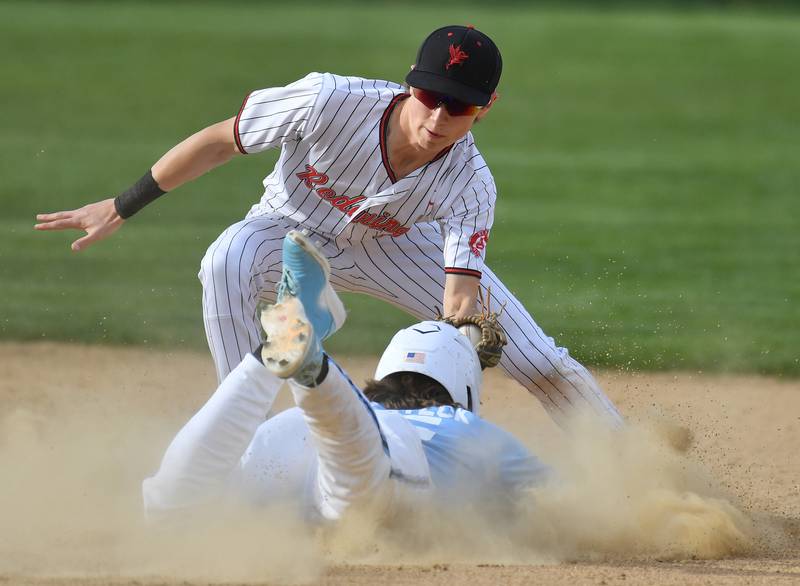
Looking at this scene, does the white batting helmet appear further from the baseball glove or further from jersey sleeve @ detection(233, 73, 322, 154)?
jersey sleeve @ detection(233, 73, 322, 154)

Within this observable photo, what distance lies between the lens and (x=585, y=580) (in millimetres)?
3701

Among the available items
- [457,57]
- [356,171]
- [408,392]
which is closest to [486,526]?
[408,392]

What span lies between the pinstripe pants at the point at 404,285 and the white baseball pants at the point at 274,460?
1061mm

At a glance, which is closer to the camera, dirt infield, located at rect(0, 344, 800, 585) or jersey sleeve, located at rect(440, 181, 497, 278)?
dirt infield, located at rect(0, 344, 800, 585)

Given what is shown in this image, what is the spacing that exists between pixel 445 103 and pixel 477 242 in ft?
2.12

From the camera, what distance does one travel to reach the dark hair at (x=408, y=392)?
426 cm

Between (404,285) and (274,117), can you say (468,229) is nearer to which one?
(404,285)

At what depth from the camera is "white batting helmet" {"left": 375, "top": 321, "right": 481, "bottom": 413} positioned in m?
4.23

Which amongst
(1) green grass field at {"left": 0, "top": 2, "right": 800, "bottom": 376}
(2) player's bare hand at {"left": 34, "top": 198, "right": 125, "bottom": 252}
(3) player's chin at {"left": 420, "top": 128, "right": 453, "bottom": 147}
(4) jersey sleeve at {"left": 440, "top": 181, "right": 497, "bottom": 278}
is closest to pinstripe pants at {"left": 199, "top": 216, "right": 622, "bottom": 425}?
(4) jersey sleeve at {"left": 440, "top": 181, "right": 497, "bottom": 278}

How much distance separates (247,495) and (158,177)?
5.09ft

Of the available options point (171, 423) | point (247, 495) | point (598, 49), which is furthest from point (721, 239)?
point (598, 49)

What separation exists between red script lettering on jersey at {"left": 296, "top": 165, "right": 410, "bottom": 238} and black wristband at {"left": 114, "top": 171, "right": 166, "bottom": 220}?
23.2 inches

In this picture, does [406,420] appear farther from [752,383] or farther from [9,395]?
[752,383]

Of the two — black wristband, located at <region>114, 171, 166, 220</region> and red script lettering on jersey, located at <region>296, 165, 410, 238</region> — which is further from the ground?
red script lettering on jersey, located at <region>296, 165, 410, 238</region>
